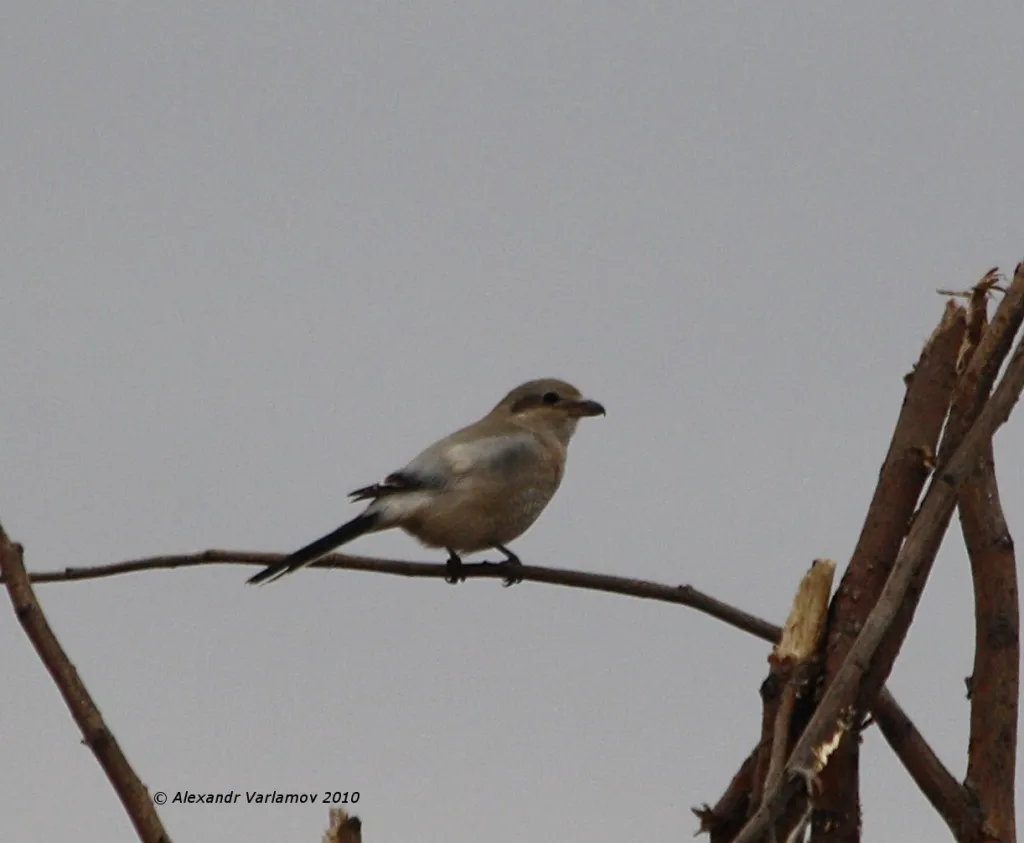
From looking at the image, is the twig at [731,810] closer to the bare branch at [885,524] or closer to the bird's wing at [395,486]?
the bare branch at [885,524]

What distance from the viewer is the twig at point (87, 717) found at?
5.73 ft

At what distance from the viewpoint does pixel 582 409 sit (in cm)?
629

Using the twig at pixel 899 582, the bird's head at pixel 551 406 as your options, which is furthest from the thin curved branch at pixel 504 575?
the bird's head at pixel 551 406

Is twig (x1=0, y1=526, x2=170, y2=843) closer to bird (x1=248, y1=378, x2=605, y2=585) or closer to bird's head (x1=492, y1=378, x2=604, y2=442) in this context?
bird (x1=248, y1=378, x2=605, y2=585)

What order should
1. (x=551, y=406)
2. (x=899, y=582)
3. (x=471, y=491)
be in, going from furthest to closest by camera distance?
1. (x=551, y=406)
2. (x=471, y=491)
3. (x=899, y=582)

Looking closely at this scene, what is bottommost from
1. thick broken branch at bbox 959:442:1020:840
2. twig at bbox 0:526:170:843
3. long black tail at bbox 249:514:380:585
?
twig at bbox 0:526:170:843

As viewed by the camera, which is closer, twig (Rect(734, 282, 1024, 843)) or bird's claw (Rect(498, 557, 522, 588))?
twig (Rect(734, 282, 1024, 843))

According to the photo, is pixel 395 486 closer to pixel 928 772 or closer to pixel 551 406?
pixel 551 406

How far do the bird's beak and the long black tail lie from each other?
1.35 meters

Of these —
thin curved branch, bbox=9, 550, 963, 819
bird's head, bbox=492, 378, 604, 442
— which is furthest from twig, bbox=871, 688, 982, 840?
bird's head, bbox=492, 378, 604, 442

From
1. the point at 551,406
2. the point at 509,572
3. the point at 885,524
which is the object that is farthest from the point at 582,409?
the point at 885,524

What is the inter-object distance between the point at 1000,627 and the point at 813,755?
774 millimetres

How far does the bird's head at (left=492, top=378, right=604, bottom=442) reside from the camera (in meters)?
6.17

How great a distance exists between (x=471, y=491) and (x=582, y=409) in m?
1.00
